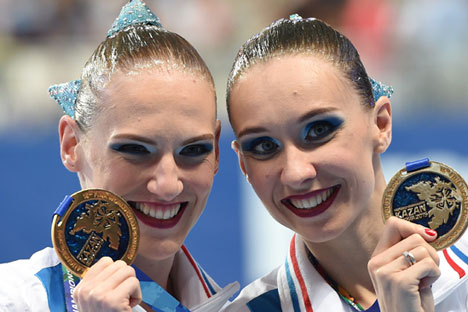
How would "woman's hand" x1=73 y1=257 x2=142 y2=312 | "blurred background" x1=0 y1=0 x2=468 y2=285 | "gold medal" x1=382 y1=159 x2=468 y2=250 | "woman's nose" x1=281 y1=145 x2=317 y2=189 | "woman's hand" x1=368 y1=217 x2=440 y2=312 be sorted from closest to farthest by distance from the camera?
"woman's hand" x1=73 y1=257 x2=142 y2=312
"woman's hand" x1=368 y1=217 x2=440 y2=312
"gold medal" x1=382 y1=159 x2=468 y2=250
"woman's nose" x1=281 y1=145 x2=317 y2=189
"blurred background" x1=0 y1=0 x2=468 y2=285

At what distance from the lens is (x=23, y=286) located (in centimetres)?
189

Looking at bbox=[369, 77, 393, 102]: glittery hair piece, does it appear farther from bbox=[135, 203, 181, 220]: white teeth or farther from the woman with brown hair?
bbox=[135, 203, 181, 220]: white teeth

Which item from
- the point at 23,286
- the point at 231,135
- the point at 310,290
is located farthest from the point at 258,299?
the point at 231,135

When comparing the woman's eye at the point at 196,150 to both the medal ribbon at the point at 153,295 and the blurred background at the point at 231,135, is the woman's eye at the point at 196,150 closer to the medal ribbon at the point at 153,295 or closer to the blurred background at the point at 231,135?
the medal ribbon at the point at 153,295

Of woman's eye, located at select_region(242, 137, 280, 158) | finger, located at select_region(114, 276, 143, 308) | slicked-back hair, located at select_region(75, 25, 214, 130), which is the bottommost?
finger, located at select_region(114, 276, 143, 308)

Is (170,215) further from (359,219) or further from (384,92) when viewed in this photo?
(384,92)

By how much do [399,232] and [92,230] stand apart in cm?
74

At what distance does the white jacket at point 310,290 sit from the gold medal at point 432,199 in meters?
0.25

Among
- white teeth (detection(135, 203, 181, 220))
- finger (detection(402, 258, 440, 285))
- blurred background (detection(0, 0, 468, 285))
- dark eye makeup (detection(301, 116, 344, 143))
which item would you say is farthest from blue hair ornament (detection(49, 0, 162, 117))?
blurred background (detection(0, 0, 468, 285))

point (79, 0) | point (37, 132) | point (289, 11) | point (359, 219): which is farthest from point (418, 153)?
point (79, 0)

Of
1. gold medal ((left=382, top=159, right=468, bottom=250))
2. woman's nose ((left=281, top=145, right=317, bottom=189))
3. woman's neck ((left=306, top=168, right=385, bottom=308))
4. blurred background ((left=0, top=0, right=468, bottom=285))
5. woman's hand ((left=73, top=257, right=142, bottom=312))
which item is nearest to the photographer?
woman's hand ((left=73, top=257, right=142, bottom=312))

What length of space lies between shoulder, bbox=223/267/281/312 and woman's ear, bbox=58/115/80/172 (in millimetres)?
589

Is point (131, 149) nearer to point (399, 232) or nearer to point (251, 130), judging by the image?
point (251, 130)

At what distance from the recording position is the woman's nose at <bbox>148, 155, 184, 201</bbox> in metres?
1.88
